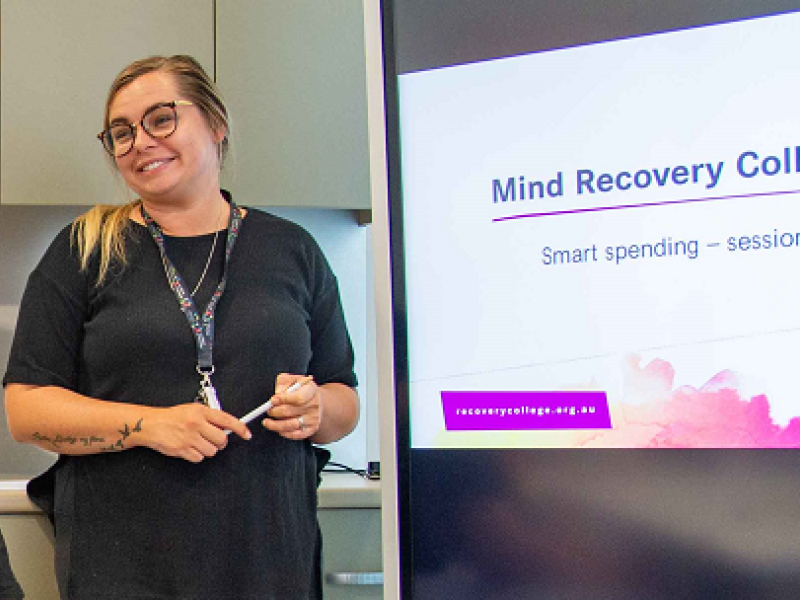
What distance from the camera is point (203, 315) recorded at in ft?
4.17

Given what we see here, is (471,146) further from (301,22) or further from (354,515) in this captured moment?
(301,22)

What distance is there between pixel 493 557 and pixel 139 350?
565 mm

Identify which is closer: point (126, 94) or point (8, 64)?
point (126, 94)

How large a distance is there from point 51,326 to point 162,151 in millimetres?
286

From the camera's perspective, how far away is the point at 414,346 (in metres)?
1.00

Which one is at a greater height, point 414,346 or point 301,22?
point 301,22

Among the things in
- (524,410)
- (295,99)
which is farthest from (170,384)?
(295,99)

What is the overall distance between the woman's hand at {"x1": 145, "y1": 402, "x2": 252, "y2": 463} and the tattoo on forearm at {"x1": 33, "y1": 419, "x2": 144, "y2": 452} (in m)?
0.02

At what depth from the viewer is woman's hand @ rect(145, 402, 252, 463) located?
1.17 meters

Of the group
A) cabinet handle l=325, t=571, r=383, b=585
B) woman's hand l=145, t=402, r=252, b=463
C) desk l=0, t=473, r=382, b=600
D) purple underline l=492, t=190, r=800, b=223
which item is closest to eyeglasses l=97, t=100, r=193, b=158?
woman's hand l=145, t=402, r=252, b=463

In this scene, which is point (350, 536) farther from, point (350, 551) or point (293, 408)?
point (293, 408)

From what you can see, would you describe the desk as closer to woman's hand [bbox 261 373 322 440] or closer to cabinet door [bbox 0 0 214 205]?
woman's hand [bbox 261 373 322 440]

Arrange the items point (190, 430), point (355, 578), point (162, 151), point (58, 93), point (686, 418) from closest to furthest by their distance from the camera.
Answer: point (686, 418)
point (190, 430)
point (162, 151)
point (355, 578)
point (58, 93)

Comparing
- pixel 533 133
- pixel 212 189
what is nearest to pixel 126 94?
Result: pixel 212 189
